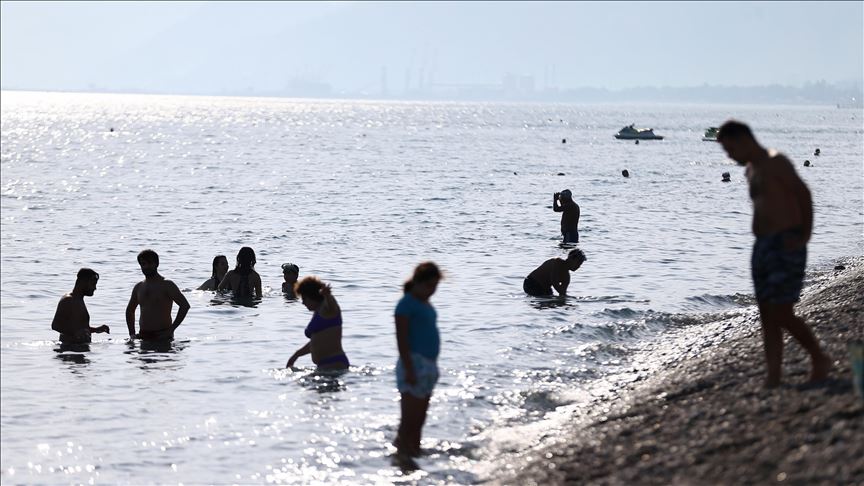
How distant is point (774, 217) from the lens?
873 centimetres

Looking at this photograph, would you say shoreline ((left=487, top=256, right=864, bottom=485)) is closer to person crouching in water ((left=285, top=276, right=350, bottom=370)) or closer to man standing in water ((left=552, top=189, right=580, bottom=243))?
person crouching in water ((left=285, top=276, right=350, bottom=370))

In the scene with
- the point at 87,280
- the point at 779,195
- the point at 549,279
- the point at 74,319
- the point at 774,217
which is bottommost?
the point at 549,279

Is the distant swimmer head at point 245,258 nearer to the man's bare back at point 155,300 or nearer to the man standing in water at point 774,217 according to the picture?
the man's bare back at point 155,300

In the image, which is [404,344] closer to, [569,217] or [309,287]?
[309,287]

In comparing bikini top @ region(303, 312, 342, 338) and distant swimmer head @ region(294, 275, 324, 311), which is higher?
distant swimmer head @ region(294, 275, 324, 311)

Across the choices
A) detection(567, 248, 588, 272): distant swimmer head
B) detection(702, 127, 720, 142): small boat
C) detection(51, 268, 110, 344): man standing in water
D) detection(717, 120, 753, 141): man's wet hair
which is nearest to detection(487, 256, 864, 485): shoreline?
detection(717, 120, 753, 141): man's wet hair

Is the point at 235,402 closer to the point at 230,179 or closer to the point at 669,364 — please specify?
the point at 669,364

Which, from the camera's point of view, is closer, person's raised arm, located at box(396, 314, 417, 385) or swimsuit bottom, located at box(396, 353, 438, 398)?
person's raised arm, located at box(396, 314, 417, 385)

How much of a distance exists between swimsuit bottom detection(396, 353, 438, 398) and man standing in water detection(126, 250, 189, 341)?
6.19m

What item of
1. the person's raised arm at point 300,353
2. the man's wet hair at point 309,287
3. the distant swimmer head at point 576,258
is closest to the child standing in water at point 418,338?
the man's wet hair at point 309,287

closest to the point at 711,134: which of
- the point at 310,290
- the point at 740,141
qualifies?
the point at 310,290

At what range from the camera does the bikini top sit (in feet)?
42.3

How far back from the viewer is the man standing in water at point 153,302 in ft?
49.0

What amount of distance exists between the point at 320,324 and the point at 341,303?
8334mm
